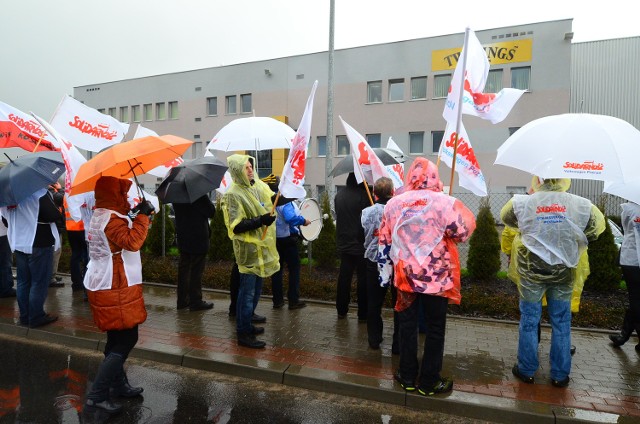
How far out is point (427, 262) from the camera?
13.2ft

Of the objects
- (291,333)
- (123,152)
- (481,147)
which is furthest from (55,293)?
(481,147)

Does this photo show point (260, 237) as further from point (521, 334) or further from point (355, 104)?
point (355, 104)

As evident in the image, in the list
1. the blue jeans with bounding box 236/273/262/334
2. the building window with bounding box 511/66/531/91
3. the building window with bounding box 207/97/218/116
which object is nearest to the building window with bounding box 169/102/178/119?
the building window with bounding box 207/97/218/116

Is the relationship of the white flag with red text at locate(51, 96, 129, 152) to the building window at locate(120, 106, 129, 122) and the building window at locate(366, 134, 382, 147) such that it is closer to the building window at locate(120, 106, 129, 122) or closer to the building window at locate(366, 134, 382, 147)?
the building window at locate(366, 134, 382, 147)

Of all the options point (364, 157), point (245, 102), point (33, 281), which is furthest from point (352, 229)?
point (245, 102)

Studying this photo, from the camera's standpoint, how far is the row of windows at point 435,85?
2858cm

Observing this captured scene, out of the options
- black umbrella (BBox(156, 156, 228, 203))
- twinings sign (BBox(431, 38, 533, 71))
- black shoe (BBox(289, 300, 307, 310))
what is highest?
twinings sign (BBox(431, 38, 533, 71))

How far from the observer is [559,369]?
434 centimetres

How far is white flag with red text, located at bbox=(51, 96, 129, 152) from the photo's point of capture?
6.95 meters

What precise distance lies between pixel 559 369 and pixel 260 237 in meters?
3.23

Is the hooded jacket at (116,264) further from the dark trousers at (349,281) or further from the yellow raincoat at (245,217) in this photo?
the dark trousers at (349,281)

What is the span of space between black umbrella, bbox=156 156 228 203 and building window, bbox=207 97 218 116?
33526mm

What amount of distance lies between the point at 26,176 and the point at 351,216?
3907 millimetres

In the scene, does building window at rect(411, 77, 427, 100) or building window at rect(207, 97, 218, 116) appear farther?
building window at rect(207, 97, 218, 116)
